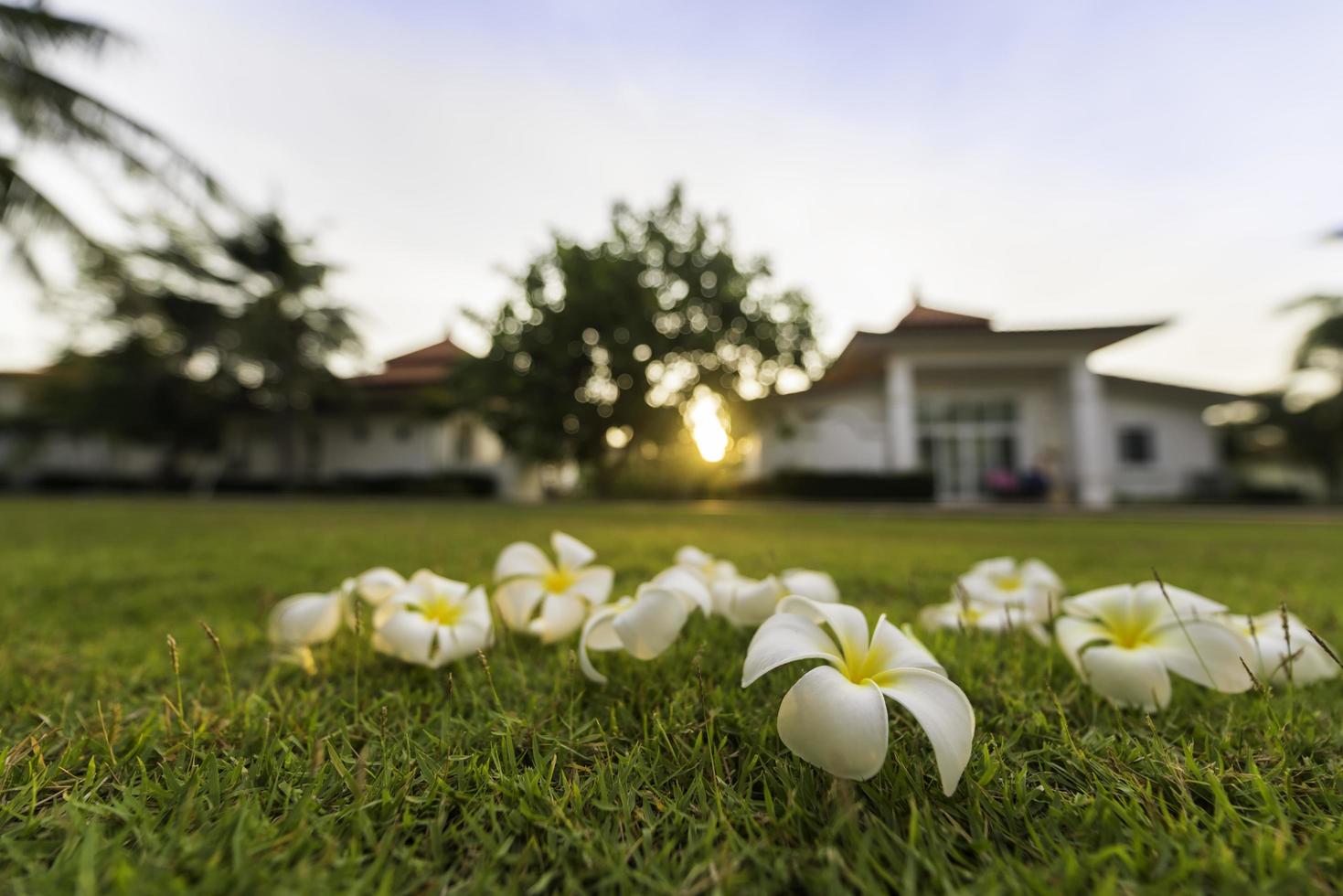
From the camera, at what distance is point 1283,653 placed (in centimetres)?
86

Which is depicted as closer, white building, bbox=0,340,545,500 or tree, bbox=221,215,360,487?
tree, bbox=221,215,360,487

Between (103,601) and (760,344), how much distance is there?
378 inches

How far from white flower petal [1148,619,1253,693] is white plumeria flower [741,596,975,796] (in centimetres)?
44

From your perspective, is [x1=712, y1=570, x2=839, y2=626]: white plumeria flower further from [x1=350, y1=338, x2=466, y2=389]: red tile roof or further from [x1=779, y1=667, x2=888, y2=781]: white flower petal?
[x1=350, y1=338, x2=466, y2=389]: red tile roof

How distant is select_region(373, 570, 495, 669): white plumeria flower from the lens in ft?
A: 3.03

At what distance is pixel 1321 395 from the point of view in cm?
→ 1455

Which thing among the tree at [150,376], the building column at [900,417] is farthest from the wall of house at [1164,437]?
the tree at [150,376]

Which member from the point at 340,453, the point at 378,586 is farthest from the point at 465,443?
the point at 378,586

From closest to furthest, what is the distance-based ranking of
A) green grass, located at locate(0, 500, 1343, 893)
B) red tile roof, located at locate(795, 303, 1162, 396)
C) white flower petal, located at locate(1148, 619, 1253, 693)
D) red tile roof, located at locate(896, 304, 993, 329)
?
green grass, located at locate(0, 500, 1343, 893)
white flower petal, located at locate(1148, 619, 1253, 693)
red tile roof, located at locate(795, 303, 1162, 396)
red tile roof, located at locate(896, 304, 993, 329)

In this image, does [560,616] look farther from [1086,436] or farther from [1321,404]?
[1321,404]

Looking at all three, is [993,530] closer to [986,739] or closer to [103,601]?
[986,739]

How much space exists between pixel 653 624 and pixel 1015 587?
91cm

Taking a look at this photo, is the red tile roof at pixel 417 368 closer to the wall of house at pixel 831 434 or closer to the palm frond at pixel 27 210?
the palm frond at pixel 27 210

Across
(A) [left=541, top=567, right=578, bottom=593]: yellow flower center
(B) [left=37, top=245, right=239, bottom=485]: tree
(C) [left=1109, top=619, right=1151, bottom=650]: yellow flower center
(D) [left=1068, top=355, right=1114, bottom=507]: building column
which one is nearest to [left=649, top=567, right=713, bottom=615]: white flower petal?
(A) [left=541, top=567, right=578, bottom=593]: yellow flower center
